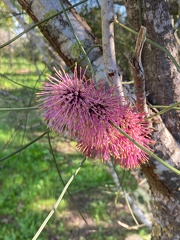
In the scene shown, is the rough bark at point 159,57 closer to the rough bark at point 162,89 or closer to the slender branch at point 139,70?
the rough bark at point 162,89

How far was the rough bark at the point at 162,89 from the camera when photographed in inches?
34.8

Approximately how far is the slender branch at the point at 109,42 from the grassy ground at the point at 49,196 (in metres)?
1.45

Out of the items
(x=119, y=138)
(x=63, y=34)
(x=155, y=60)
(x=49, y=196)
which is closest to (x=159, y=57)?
(x=155, y=60)

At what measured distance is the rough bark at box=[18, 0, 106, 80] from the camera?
0.83 metres

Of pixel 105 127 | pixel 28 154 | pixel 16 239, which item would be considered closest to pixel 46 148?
pixel 28 154

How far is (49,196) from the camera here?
2.75 m

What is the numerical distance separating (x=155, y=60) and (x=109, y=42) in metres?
0.34

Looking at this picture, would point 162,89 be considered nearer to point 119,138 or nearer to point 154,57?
Answer: point 154,57

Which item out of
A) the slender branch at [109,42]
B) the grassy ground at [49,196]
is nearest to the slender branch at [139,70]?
the slender branch at [109,42]

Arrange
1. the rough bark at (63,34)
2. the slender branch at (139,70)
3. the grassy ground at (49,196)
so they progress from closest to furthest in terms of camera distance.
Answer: the slender branch at (139,70), the rough bark at (63,34), the grassy ground at (49,196)

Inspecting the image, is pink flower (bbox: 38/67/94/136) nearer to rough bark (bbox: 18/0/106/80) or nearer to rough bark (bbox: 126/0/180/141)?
rough bark (bbox: 18/0/106/80)

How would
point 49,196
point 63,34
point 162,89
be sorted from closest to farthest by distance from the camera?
point 63,34
point 162,89
point 49,196

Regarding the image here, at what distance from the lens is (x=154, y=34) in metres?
0.90

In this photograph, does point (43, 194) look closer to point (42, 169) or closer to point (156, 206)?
point (42, 169)
